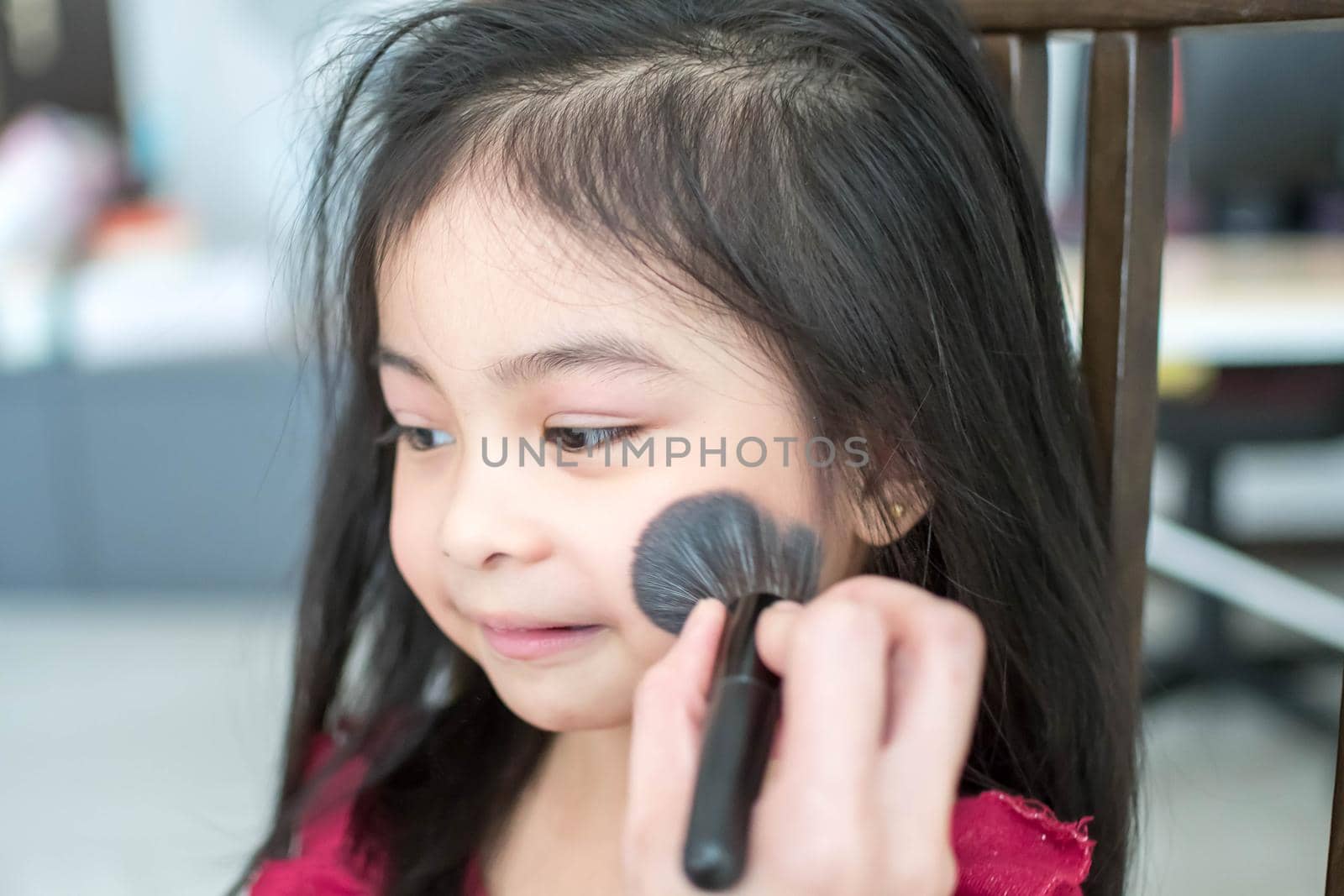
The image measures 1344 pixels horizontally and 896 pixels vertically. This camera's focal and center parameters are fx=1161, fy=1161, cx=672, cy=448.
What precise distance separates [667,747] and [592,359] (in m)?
0.16

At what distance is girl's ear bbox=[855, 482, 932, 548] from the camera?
0.51m

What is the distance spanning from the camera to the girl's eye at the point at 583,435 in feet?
1.52

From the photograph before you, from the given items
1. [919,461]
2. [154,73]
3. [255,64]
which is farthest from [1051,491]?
[154,73]

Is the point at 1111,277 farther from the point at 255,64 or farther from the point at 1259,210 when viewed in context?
the point at 255,64

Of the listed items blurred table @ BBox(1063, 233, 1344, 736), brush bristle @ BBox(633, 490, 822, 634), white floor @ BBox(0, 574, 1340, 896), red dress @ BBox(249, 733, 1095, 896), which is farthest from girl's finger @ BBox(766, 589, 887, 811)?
blurred table @ BBox(1063, 233, 1344, 736)

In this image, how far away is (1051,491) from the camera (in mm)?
520

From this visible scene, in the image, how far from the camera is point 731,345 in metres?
0.46

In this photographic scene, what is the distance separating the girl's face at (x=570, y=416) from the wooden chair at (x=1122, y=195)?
0.13 meters

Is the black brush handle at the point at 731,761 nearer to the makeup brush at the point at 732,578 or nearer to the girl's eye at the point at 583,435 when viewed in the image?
the makeup brush at the point at 732,578

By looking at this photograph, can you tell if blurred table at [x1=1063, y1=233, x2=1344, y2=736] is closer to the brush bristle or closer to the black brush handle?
the brush bristle

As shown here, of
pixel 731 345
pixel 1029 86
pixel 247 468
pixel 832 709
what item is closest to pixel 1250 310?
pixel 1029 86

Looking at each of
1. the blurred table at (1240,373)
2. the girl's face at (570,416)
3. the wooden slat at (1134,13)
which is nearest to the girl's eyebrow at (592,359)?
the girl's face at (570,416)

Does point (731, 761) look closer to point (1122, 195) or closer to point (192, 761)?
point (1122, 195)

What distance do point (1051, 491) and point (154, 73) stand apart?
8.13 feet
